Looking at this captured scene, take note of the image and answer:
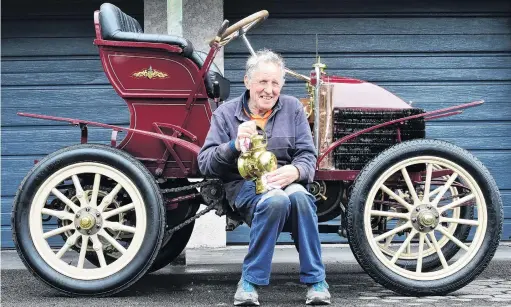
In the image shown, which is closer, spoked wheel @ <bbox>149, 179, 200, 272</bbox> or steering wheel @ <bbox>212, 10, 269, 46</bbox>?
steering wheel @ <bbox>212, 10, 269, 46</bbox>

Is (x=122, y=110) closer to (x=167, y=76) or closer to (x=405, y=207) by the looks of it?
(x=167, y=76)

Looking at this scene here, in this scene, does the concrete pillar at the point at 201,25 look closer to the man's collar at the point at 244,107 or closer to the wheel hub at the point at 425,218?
the man's collar at the point at 244,107

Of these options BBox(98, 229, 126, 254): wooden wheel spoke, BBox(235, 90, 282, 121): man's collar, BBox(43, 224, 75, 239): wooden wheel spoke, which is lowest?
BBox(98, 229, 126, 254): wooden wheel spoke

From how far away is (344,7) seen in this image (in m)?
7.91

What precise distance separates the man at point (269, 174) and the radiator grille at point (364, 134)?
1.20 feet

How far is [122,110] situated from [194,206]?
276 centimetres

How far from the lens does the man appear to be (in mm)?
4223

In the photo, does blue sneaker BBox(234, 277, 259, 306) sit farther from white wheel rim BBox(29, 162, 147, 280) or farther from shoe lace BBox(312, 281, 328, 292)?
white wheel rim BBox(29, 162, 147, 280)

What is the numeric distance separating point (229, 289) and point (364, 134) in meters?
1.25

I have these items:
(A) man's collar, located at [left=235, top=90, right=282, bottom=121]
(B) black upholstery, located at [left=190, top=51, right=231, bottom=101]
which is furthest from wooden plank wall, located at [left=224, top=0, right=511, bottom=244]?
(A) man's collar, located at [left=235, top=90, right=282, bottom=121]

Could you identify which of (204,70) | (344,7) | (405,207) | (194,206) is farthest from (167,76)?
(344,7)

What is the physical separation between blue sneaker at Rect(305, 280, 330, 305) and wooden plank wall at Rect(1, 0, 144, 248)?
13.0 feet

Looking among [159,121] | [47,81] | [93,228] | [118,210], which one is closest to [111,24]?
[159,121]

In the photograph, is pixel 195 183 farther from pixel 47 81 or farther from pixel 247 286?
pixel 47 81
